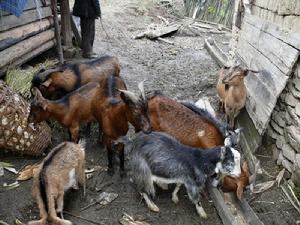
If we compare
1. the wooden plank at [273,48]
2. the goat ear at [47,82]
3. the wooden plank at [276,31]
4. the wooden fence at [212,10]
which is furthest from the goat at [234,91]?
the wooden fence at [212,10]

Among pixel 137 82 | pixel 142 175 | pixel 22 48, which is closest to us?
pixel 142 175

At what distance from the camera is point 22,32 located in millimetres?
7883

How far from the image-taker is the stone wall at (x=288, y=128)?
216 inches

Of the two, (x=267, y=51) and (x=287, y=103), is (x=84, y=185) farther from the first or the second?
(x=267, y=51)

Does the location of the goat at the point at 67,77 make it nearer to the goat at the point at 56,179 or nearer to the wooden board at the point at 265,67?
the goat at the point at 56,179

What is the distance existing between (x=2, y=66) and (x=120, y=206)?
360 centimetres

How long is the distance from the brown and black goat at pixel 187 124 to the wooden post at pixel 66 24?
5.38 meters

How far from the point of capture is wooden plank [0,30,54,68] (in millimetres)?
7020

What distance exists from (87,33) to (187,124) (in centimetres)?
580

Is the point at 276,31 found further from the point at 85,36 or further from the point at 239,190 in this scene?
the point at 85,36

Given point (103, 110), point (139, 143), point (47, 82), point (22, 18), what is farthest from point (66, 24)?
point (139, 143)

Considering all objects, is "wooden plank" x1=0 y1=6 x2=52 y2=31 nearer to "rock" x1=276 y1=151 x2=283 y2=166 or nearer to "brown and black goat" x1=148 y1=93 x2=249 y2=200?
"brown and black goat" x1=148 y1=93 x2=249 y2=200

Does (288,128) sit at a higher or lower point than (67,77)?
lower

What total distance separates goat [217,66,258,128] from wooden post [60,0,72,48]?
192 inches
